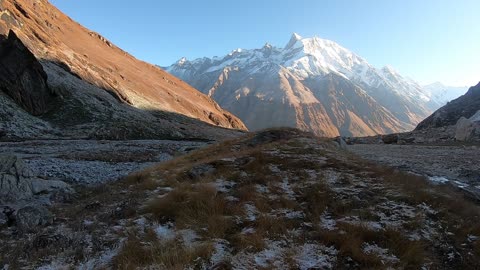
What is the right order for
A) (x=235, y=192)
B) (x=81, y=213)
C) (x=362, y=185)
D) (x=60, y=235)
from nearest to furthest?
(x=60, y=235) → (x=81, y=213) → (x=235, y=192) → (x=362, y=185)

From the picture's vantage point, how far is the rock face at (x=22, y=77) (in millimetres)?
46406

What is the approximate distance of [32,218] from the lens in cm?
953

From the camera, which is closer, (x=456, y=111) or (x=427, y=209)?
(x=427, y=209)

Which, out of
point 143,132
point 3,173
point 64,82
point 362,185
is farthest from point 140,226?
point 64,82

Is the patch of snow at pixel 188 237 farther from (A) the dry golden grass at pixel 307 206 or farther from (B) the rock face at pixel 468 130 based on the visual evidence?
(B) the rock face at pixel 468 130

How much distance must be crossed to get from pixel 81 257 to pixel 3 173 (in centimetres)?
657

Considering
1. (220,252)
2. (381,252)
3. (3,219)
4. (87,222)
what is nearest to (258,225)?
(220,252)

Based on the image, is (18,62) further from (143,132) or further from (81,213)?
(81,213)

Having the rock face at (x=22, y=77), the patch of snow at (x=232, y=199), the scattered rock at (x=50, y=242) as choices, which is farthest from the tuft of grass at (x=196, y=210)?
the rock face at (x=22, y=77)

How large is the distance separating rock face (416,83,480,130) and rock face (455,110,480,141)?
20.9 m

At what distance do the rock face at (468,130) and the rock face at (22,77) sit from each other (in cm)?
5062

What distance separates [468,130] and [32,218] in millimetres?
42191

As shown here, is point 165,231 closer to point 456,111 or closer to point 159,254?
point 159,254

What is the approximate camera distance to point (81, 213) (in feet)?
34.7
